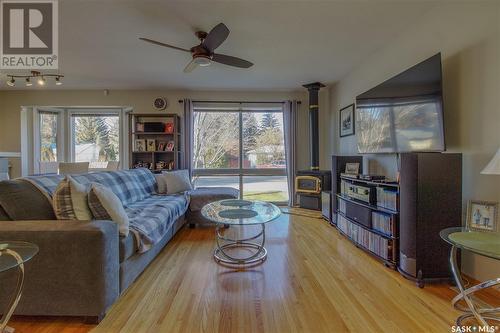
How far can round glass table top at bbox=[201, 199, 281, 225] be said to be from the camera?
7.43 ft

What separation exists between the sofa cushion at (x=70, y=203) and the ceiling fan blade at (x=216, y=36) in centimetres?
169

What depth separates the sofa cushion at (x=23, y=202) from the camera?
158 centimetres

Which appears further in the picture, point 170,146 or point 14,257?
point 170,146

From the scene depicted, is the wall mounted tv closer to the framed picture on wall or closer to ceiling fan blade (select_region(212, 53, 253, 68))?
the framed picture on wall

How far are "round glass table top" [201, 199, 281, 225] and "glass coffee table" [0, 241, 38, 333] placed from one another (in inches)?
50.3

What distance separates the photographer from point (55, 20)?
2.47m

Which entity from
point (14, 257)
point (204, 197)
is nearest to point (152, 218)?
point (14, 257)

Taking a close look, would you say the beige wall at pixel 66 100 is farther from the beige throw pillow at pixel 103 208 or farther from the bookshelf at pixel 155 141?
the beige throw pillow at pixel 103 208

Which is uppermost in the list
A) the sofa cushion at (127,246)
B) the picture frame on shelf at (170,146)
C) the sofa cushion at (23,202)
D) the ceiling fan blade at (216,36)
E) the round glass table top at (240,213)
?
the ceiling fan blade at (216,36)

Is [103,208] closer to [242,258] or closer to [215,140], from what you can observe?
[242,258]

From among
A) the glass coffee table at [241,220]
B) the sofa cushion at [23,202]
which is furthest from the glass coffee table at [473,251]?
the sofa cushion at [23,202]

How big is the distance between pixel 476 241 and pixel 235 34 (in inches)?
109

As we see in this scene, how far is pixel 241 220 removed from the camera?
7.47 feet

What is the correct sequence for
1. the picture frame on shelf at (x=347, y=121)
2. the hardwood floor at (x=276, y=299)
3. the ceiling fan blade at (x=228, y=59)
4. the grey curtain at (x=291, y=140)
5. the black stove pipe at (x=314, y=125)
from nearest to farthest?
the hardwood floor at (x=276, y=299), the ceiling fan blade at (x=228, y=59), the picture frame on shelf at (x=347, y=121), the black stove pipe at (x=314, y=125), the grey curtain at (x=291, y=140)
